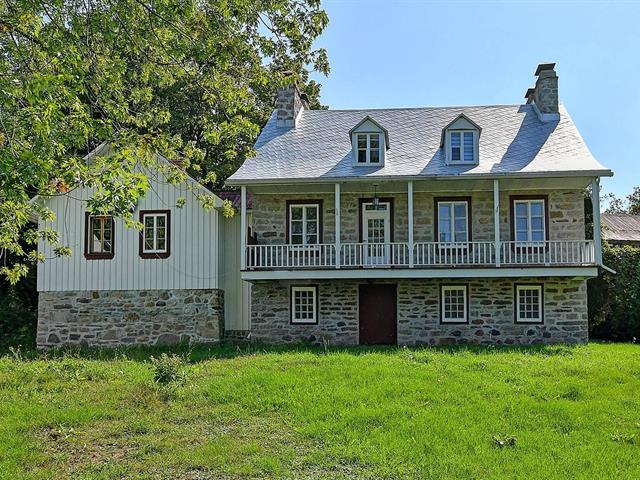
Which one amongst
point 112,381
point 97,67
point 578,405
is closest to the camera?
point 97,67

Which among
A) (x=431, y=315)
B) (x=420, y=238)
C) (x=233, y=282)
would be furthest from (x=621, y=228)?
(x=233, y=282)

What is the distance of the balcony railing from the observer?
59.7 ft

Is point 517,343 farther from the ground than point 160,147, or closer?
closer

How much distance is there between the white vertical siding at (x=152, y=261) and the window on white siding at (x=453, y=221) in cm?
657

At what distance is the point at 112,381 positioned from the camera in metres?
12.9

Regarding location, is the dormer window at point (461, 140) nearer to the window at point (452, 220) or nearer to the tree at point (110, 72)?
the window at point (452, 220)

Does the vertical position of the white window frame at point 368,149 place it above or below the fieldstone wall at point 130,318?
above

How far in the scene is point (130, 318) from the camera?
19.8 meters

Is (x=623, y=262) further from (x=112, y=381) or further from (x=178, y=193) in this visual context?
(x=112, y=381)

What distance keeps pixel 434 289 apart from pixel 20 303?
13.9 metres

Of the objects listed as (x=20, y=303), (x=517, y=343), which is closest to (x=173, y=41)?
(x=517, y=343)

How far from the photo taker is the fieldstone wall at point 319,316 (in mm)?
19484

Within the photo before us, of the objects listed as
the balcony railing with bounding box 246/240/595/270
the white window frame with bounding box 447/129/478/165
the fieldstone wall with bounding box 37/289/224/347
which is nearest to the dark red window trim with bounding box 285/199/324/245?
the balcony railing with bounding box 246/240/595/270

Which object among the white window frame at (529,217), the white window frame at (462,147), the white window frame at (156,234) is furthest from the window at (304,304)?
the white window frame at (529,217)
